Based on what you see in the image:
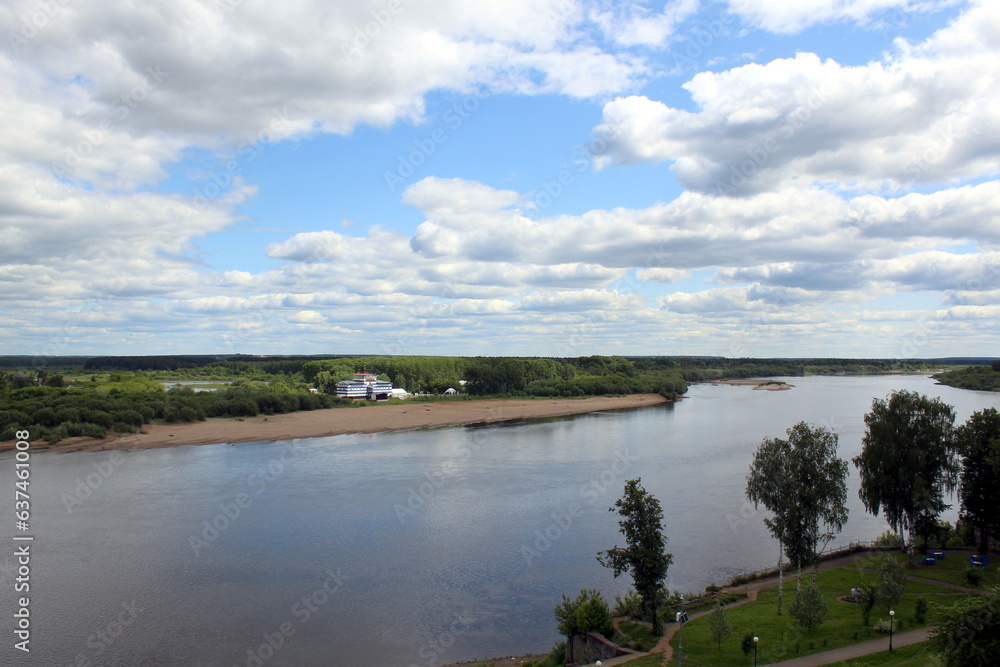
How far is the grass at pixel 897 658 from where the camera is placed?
44.2 ft

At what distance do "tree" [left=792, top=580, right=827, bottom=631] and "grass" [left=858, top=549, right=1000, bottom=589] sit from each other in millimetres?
6276

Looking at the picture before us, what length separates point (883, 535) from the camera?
88.3ft

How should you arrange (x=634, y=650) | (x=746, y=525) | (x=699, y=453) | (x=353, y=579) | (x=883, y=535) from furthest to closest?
(x=699, y=453) → (x=746, y=525) → (x=883, y=535) → (x=353, y=579) → (x=634, y=650)

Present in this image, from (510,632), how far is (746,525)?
1441 cm

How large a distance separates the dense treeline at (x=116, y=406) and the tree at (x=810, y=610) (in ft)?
188

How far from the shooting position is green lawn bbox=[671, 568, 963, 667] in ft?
52.0

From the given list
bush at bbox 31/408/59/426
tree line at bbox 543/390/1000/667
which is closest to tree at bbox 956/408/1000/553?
tree line at bbox 543/390/1000/667

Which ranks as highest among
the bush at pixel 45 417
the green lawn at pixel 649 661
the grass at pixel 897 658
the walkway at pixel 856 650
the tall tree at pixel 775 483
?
the tall tree at pixel 775 483

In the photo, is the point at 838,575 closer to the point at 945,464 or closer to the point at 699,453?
the point at 945,464

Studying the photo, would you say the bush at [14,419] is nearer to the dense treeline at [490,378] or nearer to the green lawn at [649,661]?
the dense treeline at [490,378]

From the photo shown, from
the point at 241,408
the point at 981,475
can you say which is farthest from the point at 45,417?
the point at 981,475

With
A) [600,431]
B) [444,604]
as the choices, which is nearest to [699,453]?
[600,431]

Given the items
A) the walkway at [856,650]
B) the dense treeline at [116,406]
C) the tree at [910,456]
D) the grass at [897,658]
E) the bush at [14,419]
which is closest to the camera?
the grass at [897,658]

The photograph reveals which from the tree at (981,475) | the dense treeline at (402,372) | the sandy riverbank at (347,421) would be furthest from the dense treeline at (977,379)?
the tree at (981,475)
